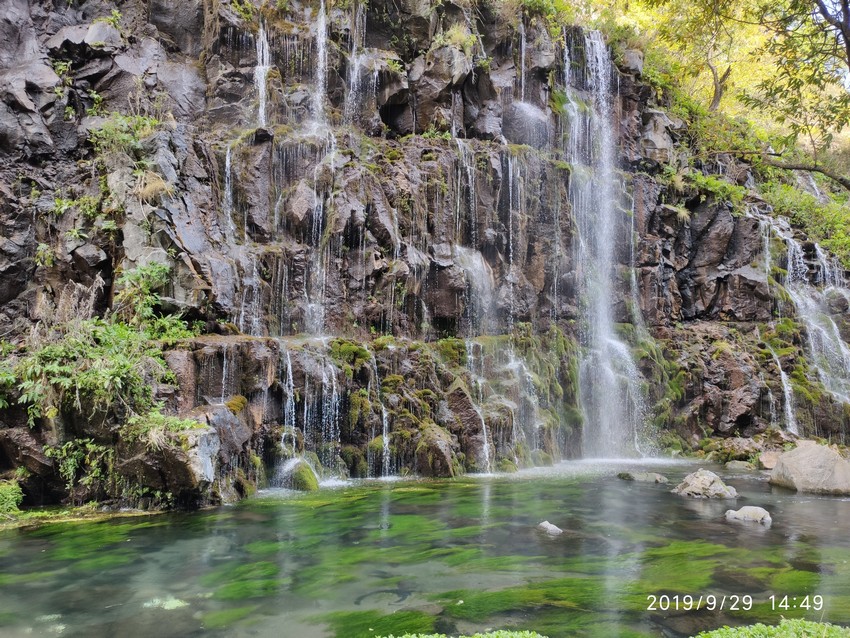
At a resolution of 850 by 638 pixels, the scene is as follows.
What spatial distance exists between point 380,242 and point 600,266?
974 centimetres

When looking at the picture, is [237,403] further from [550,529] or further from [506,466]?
[506,466]

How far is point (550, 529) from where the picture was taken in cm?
942

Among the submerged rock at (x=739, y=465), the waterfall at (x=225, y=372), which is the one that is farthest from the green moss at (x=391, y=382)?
the submerged rock at (x=739, y=465)

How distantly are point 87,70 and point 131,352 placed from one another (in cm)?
1153

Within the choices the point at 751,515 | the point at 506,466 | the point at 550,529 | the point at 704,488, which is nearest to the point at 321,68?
the point at 506,466

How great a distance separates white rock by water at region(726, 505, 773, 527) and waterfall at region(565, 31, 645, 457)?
9.55 meters

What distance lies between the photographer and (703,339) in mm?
23125

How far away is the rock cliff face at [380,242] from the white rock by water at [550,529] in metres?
5.19

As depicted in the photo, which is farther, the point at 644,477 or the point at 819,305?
the point at 819,305

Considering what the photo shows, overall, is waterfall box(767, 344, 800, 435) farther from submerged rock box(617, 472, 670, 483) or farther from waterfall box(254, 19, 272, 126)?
waterfall box(254, 19, 272, 126)

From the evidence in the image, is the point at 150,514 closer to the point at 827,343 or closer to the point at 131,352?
the point at 131,352

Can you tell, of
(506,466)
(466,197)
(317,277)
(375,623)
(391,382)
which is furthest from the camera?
(466,197)

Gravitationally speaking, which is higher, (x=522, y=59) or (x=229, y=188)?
(x=522, y=59)

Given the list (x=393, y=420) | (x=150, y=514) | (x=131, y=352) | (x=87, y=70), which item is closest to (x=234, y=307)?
(x=131, y=352)
